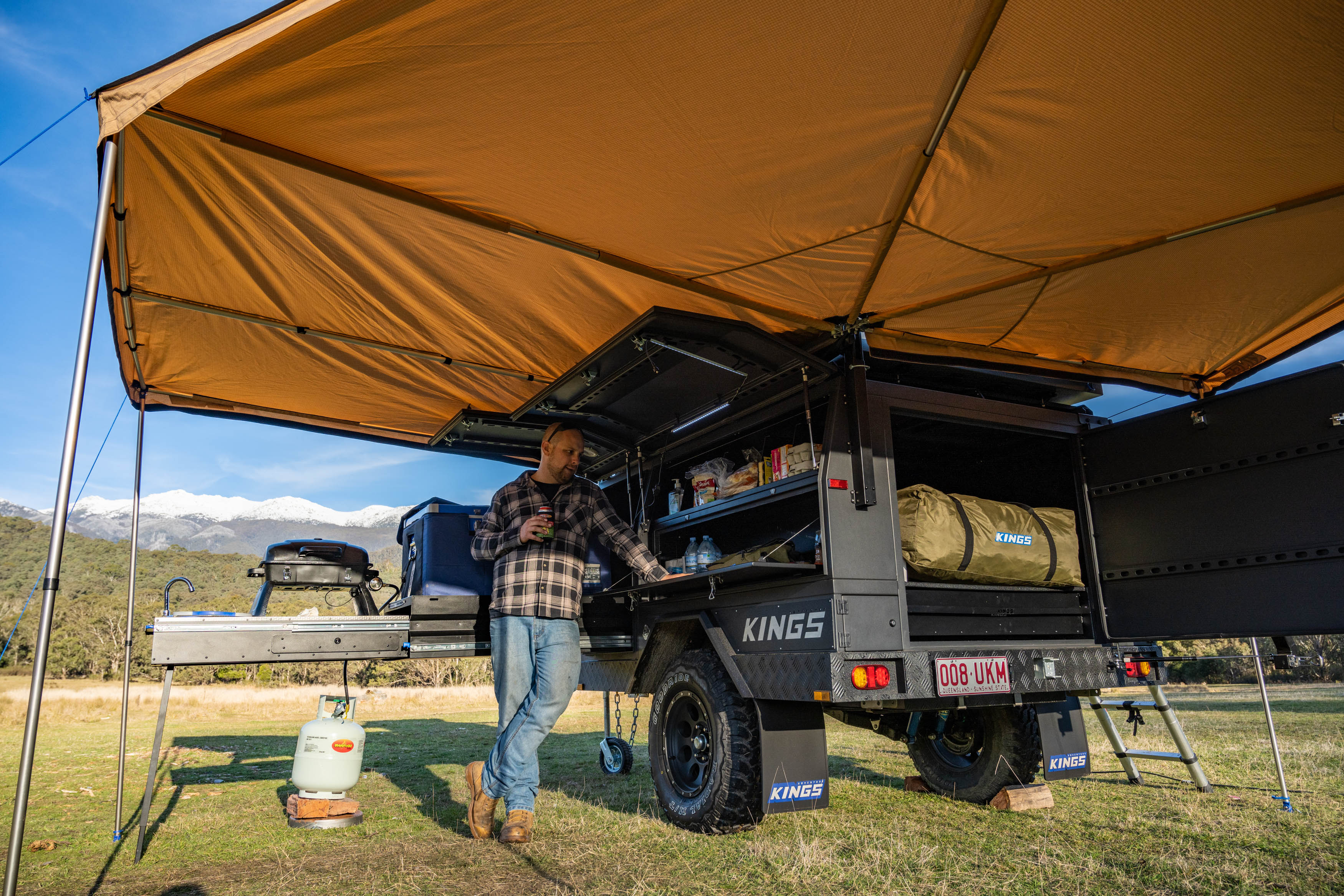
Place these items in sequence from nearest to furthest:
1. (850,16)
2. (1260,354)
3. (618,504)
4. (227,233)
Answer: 1. (850,16)
2. (227,233)
3. (1260,354)
4. (618,504)

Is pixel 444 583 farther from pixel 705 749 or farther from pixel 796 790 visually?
pixel 796 790

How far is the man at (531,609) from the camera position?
360 cm

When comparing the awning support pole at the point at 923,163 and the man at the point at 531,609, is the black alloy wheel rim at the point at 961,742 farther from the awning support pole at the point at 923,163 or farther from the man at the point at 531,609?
the awning support pole at the point at 923,163

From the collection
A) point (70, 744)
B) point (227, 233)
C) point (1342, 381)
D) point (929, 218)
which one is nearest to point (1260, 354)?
point (1342, 381)

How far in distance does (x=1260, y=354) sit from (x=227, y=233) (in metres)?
5.55

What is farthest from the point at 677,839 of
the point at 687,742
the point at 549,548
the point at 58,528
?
the point at 58,528

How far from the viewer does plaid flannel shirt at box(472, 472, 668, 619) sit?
3.78m

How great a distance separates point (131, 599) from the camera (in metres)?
4.14

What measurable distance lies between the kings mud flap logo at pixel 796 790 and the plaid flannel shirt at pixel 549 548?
1.16 m

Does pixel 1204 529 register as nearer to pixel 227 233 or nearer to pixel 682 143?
pixel 682 143

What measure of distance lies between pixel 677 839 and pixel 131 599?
318cm

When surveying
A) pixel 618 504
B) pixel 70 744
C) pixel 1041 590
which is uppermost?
pixel 618 504

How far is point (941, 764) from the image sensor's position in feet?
15.7

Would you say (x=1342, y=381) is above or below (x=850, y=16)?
below
